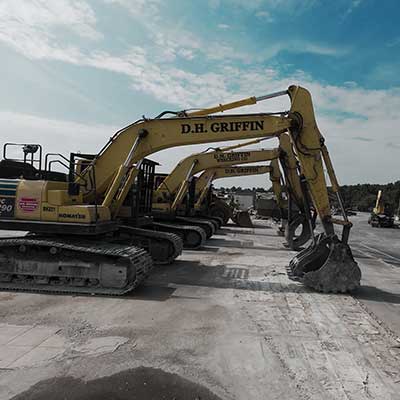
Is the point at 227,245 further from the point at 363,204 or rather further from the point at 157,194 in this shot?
the point at 363,204

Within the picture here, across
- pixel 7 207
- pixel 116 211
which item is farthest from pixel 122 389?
pixel 116 211

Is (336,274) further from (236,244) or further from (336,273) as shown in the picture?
(236,244)

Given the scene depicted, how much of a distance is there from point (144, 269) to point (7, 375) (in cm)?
383

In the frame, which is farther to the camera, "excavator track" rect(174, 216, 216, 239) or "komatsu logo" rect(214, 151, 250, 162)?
"komatsu logo" rect(214, 151, 250, 162)

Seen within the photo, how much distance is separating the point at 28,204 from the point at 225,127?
4.50 m

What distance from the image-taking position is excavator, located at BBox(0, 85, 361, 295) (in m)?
7.19

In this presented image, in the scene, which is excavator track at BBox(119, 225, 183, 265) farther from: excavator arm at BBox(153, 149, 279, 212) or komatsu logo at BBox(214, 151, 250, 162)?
komatsu logo at BBox(214, 151, 250, 162)

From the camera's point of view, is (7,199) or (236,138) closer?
(7,199)

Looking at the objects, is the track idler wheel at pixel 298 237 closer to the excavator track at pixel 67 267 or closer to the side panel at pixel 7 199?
the excavator track at pixel 67 267

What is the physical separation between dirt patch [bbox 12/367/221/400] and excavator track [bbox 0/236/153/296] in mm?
3103

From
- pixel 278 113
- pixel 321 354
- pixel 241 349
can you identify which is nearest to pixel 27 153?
pixel 278 113

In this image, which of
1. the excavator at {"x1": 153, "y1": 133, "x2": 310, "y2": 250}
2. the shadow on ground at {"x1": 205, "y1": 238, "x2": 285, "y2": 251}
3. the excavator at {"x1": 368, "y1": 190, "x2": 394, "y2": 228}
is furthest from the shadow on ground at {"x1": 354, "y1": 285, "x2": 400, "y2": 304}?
the excavator at {"x1": 368, "y1": 190, "x2": 394, "y2": 228}

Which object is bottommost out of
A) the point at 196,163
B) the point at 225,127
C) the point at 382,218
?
the point at 382,218

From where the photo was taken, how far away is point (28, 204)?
25.4 ft
